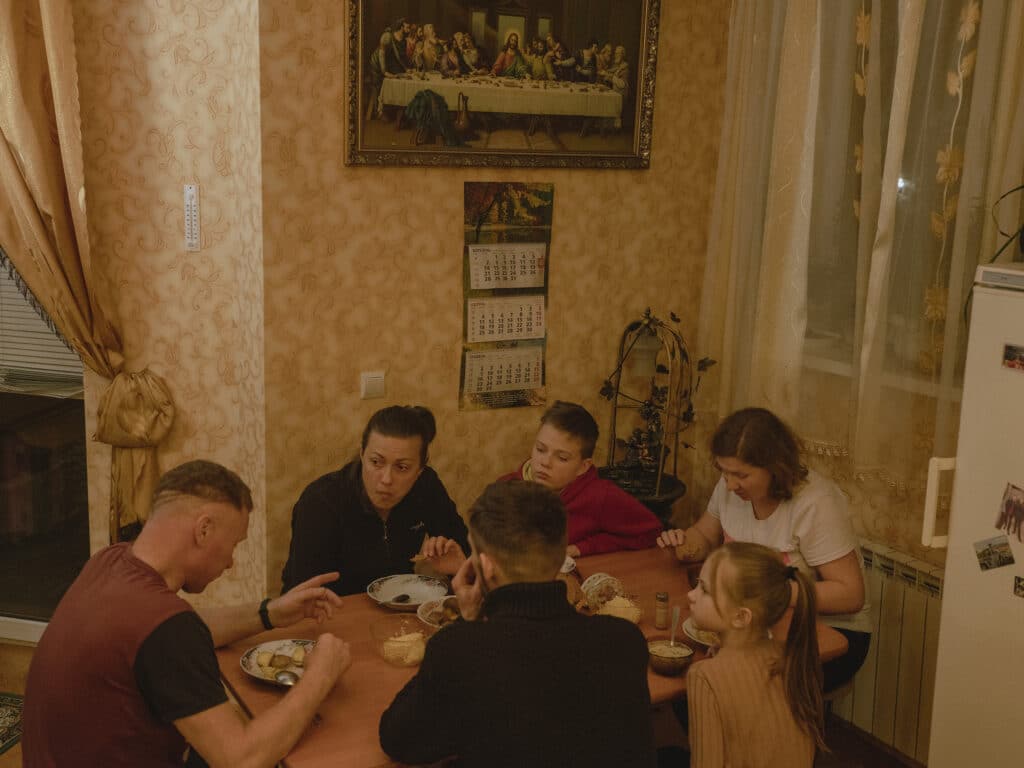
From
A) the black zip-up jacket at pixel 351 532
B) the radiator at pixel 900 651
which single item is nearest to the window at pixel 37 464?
the black zip-up jacket at pixel 351 532

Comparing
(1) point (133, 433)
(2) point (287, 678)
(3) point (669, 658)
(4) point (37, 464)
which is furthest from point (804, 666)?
(4) point (37, 464)

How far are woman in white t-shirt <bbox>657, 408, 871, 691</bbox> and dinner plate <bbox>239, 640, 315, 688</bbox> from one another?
122 centimetres

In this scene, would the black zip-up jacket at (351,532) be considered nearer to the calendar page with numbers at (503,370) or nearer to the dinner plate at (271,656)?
the dinner plate at (271,656)

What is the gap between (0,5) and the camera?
3.16 meters

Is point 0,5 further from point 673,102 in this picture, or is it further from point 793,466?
point 793,466

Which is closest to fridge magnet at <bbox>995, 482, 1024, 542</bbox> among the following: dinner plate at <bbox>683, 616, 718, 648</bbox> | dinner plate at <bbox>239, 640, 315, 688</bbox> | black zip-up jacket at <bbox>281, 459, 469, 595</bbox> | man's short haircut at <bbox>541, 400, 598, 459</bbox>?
dinner plate at <bbox>683, 616, 718, 648</bbox>

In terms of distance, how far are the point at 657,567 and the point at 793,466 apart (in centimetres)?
47

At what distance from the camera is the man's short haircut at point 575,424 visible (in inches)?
125

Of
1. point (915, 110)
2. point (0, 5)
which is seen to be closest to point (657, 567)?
point (915, 110)

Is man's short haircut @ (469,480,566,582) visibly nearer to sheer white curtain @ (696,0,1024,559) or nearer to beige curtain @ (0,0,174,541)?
sheer white curtain @ (696,0,1024,559)

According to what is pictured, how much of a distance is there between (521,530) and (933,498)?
128 centimetres

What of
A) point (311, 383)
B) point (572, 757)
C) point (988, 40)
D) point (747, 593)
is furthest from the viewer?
point (311, 383)

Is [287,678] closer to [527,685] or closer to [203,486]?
[203,486]

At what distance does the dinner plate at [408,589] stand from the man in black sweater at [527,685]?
66 centimetres
